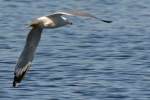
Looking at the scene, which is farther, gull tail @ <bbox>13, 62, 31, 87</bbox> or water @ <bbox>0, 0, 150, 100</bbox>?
water @ <bbox>0, 0, 150, 100</bbox>

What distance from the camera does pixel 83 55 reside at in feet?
62.4

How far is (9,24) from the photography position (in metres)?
22.0

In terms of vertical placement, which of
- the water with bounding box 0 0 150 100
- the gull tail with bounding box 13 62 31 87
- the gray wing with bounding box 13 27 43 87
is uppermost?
the gray wing with bounding box 13 27 43 87

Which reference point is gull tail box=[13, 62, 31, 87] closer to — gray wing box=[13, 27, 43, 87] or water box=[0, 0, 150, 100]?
gray wing box=[13, 27, 43, 87]

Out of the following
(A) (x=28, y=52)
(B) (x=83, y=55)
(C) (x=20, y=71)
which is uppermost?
(A) (x=28, y=52)

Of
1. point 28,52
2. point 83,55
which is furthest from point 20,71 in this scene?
point 83,55

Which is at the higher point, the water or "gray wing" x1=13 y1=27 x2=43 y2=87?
"gray wing" x1=13 y1=27 x2=43 y2=87

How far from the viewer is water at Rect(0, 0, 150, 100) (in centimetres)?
1616

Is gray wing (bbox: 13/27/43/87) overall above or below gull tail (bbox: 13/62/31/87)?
above

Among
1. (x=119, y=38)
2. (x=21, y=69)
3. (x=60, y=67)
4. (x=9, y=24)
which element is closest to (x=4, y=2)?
(x=9, y=24)

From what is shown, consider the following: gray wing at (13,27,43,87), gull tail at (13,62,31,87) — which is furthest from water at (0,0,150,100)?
gray wing at (13,27,43,87)

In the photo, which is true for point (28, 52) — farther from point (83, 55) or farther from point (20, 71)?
point (83, 55)

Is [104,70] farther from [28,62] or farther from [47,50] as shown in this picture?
[28,62]

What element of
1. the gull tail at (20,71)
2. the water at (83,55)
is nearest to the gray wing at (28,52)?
the gull tail at (20,71)
